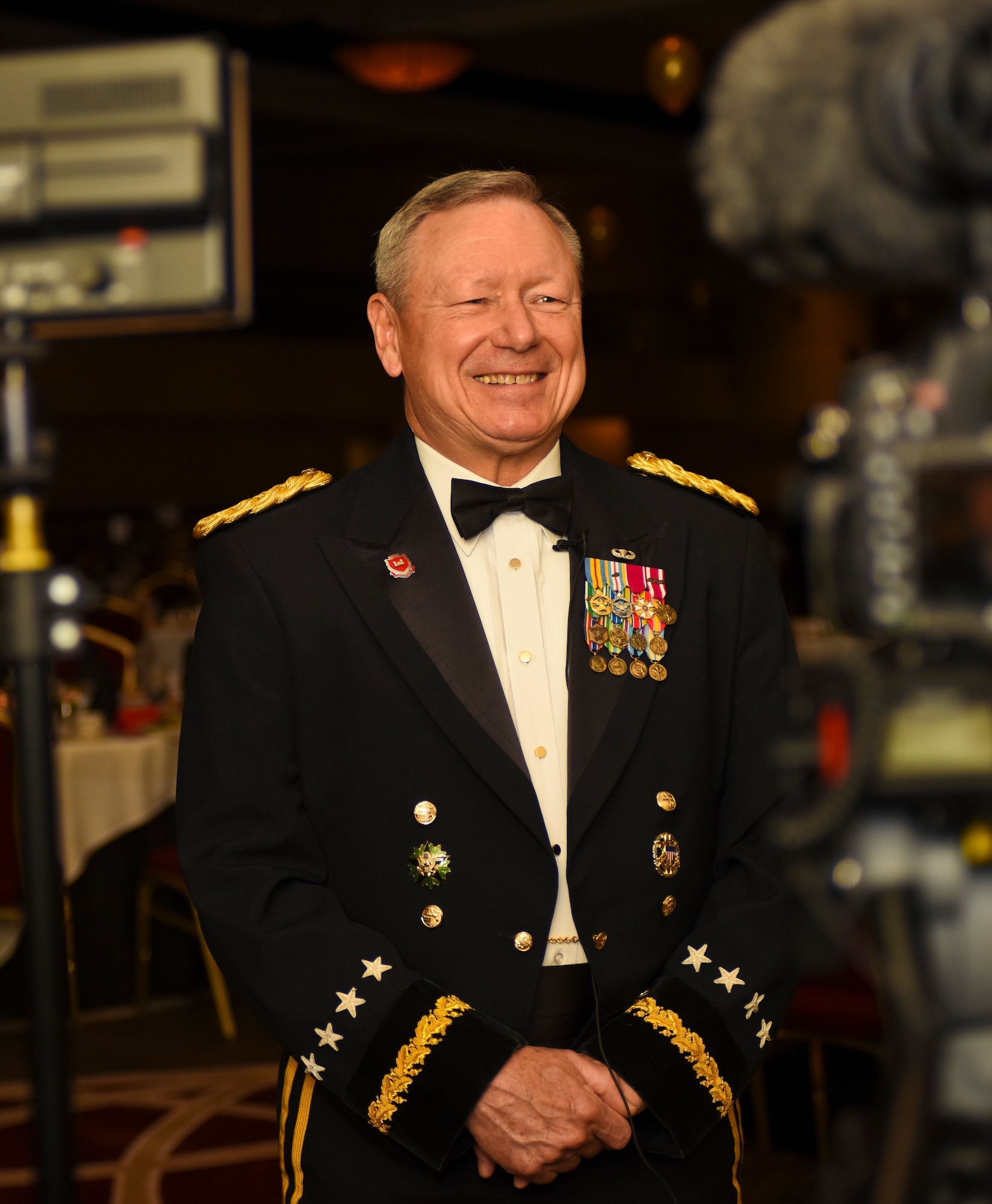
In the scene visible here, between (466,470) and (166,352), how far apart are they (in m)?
10.6

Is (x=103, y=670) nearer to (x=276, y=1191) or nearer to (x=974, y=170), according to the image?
(x=276, y=1191)

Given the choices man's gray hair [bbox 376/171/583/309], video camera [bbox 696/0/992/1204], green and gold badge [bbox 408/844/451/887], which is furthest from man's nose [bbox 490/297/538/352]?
video camera [bbox 696/0/992/1204]

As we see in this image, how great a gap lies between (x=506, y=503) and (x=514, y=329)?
20 centimetres

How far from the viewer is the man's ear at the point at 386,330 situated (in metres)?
1.77

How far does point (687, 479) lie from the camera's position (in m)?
1.91

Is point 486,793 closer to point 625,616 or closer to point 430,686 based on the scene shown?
point 430,686

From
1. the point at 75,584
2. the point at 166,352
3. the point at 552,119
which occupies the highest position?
the point at 552,119

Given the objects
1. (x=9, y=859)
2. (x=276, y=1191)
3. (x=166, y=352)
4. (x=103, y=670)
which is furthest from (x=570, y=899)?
(x=166, y=352)

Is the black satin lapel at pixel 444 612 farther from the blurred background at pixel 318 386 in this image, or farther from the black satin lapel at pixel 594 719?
the blurred background at pixel 318 386

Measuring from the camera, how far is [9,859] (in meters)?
3.97

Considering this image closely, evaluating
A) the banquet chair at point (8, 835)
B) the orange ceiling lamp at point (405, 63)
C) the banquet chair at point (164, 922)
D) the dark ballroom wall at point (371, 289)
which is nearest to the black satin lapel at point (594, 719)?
the banquet chair at point (8, 835)

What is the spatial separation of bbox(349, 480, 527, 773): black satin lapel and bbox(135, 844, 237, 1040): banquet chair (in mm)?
2794

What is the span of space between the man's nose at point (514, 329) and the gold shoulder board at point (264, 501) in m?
0.28

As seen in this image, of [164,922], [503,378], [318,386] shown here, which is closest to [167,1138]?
[164,922]
